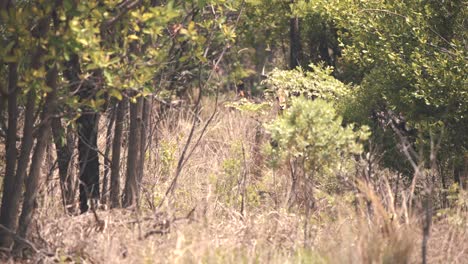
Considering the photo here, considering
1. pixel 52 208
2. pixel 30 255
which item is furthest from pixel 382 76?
pixel 30 255

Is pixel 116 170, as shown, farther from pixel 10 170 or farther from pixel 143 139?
pixel 10 170

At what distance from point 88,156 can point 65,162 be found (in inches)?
7.6

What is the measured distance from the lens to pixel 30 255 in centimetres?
539

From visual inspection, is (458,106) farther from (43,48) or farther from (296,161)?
(43,48)

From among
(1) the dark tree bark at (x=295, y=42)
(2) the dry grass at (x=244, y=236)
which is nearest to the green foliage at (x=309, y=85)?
(2) the dry grass at (x=244, y=236)

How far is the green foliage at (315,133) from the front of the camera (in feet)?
18.5

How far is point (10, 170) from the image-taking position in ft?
18.2

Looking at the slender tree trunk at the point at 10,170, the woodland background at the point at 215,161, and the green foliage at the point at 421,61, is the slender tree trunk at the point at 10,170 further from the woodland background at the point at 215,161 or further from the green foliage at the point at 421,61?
the green foliage at the point at 421,61

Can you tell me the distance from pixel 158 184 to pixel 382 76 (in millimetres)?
2455

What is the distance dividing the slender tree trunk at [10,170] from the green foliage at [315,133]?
1.81 metres

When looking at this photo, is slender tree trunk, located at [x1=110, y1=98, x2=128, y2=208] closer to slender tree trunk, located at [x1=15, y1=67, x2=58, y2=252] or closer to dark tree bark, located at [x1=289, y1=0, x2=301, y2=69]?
slender tree trunk, located at [x1=15, y1=67, x2=58, y2=252]

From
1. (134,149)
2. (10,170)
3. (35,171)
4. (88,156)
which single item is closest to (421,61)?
(134,149)

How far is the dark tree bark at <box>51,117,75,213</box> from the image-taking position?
6227 mm

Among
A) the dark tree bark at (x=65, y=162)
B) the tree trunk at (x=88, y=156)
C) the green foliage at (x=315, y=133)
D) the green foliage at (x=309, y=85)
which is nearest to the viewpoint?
the green foliage at (x=315, y=133)
